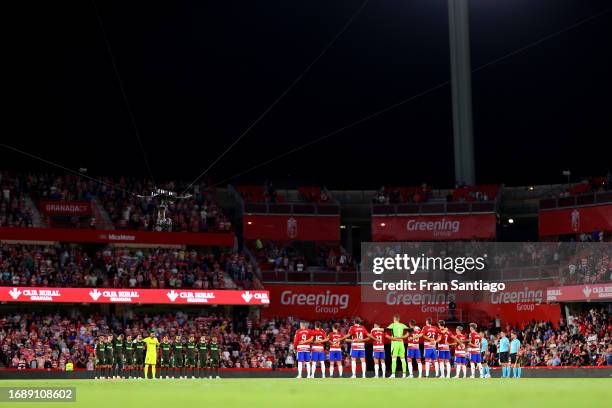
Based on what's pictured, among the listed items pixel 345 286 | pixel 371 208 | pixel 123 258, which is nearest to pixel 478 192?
pixel 371 208

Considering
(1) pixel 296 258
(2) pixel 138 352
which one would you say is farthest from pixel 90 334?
(1) pixel 296 258

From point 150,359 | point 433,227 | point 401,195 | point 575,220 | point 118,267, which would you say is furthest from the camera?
point 401,195

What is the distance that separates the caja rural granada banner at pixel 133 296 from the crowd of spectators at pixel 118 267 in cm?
69

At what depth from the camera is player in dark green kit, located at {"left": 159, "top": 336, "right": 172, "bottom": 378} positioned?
44.8 meters

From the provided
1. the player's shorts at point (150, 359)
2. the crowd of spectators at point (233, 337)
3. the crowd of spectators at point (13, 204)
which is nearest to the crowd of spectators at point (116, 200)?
the crowd of spectators at point (13, 204)

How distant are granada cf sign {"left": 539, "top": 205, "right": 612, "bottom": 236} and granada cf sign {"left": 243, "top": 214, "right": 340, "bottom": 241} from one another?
1328 centimetres

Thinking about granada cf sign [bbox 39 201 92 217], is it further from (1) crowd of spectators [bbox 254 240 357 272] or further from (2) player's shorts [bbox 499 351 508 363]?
(2) player's shorts [bbox 499 351 508 363]

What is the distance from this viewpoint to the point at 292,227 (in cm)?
6319

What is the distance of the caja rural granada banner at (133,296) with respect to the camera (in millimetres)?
50531

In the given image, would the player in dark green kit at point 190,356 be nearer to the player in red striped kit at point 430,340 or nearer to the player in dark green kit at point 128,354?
the player in dark green kit at point 128,354

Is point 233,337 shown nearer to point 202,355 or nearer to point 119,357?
point 202,355

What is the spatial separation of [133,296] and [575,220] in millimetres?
26706

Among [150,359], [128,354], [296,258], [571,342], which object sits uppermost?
[296,258]

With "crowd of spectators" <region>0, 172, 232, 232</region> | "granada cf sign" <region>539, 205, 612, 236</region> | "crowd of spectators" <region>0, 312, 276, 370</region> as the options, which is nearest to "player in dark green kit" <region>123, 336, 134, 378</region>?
"crowd of spectators" <region>0, 312, 276, 370</region>
